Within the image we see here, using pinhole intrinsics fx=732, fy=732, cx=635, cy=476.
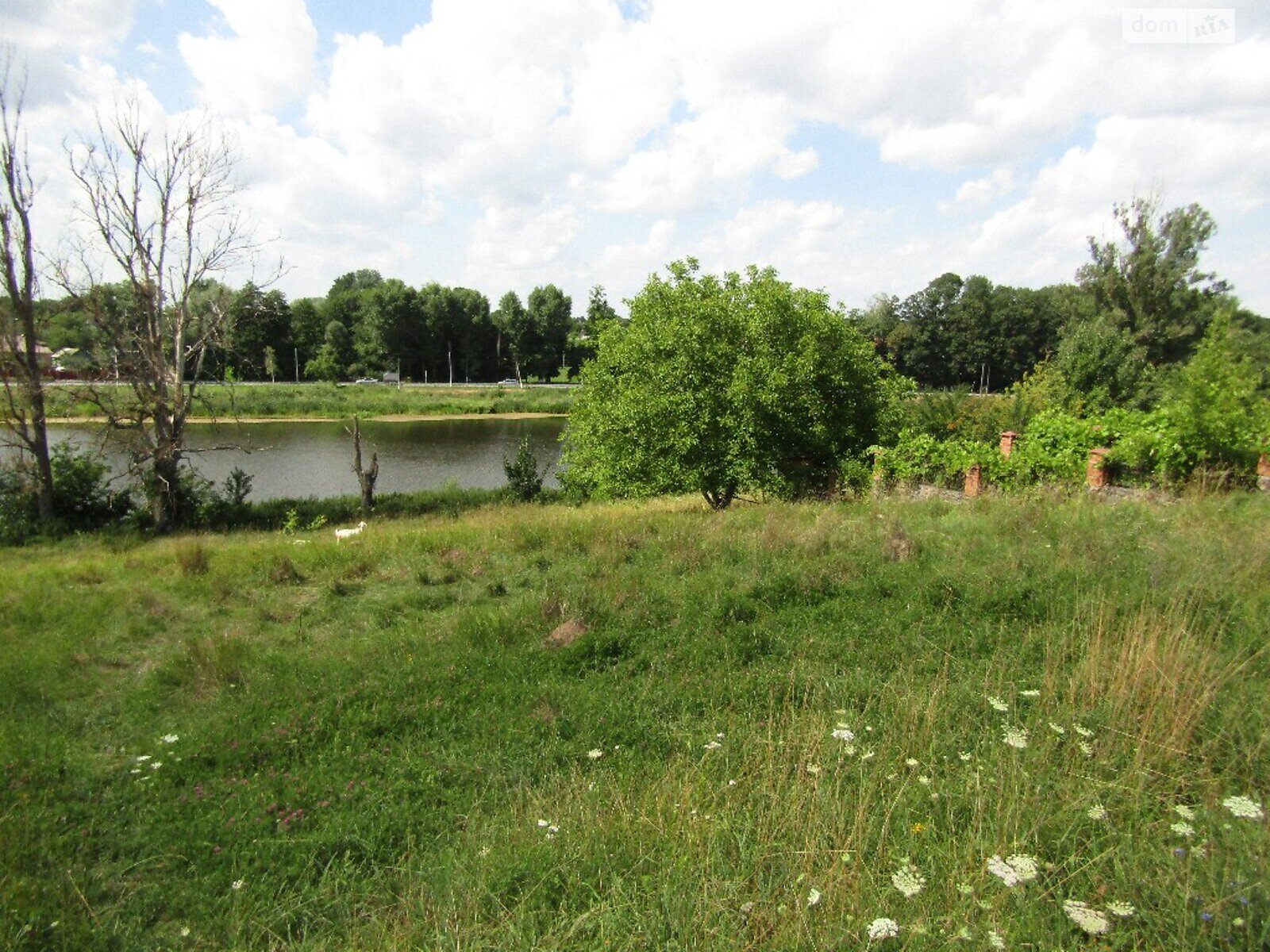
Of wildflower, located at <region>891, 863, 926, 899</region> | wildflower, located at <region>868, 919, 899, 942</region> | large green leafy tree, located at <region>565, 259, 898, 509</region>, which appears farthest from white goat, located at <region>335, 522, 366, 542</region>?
wildflower, located at <region>868, 919, 899, 942</region>

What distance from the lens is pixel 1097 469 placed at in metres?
11.4

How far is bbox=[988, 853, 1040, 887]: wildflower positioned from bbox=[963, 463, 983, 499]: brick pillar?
10.2 metres

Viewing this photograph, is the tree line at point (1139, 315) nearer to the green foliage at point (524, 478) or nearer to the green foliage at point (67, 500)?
the green foliage at point (524, 478)

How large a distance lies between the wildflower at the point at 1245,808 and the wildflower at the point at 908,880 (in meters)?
1.18

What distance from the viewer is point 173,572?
31.1 feet

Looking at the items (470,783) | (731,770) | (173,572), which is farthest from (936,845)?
(173,572)

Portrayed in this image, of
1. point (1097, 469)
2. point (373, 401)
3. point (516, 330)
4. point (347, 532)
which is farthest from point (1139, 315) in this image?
point (516, 330)

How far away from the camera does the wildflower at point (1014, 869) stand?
8.09 feet

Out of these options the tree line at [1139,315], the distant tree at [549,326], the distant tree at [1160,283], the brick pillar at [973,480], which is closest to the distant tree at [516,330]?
the distant tree at [549,326]

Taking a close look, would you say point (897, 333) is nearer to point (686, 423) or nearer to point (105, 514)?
point (686, 423)

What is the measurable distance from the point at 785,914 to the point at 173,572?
9.51 meters

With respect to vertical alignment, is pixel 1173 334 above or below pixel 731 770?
above

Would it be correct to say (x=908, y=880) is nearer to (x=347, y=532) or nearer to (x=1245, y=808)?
(x=1245, y=808)

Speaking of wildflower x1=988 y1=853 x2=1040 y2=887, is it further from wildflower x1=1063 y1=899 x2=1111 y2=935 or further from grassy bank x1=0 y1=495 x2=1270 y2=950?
wildflower x1=1063 y1=899 x2=1111 y2=935
